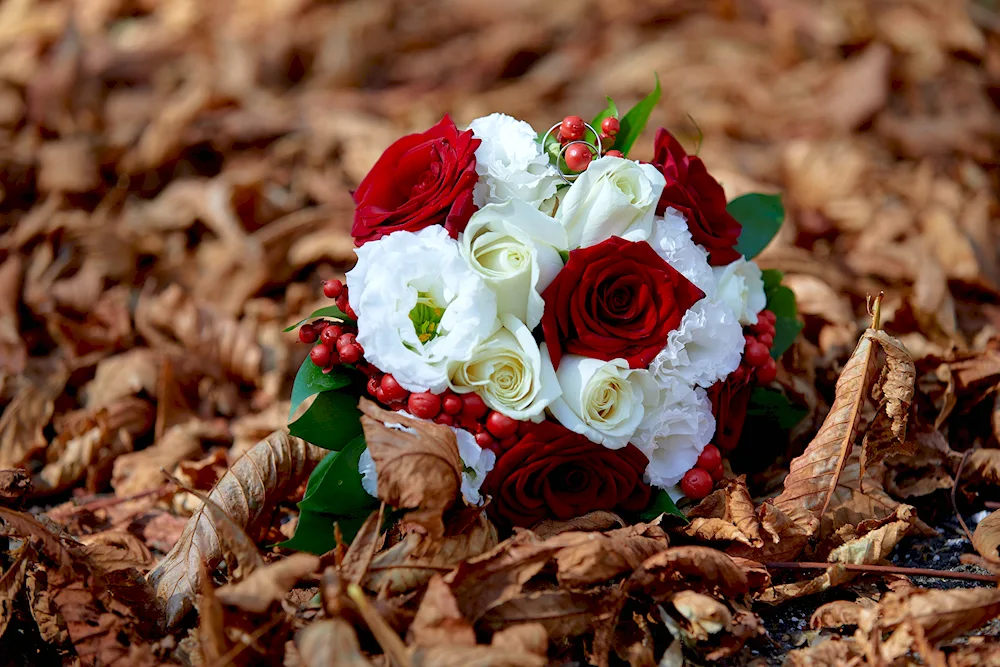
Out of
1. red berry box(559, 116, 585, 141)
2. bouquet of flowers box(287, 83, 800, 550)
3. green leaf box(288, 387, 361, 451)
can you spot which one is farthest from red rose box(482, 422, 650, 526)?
red berry box(559, 116, 585, 141)

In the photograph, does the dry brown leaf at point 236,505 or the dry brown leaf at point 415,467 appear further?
the dry brown leaf at point 236,505

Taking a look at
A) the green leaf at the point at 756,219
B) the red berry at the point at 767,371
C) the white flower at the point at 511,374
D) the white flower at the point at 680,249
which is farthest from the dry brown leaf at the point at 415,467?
the green leaf at the point at 756,219

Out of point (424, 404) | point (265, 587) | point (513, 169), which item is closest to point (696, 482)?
point (424, 404)

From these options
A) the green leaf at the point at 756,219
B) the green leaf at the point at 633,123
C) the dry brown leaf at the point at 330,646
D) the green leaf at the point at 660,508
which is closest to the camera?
the dry brown leaf at the point at 330,646

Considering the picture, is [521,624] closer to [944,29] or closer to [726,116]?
[726,116]

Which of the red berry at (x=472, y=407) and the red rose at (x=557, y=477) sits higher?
the red berry at (x=472, y=407)

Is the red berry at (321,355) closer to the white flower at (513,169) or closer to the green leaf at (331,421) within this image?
the green leaf at (331,421)

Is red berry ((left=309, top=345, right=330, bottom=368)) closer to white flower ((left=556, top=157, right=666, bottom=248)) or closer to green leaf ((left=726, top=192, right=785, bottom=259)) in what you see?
white flower ((left=556, top=157, right=666, bottom=248))

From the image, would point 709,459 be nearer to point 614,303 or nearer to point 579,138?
point 614,303
